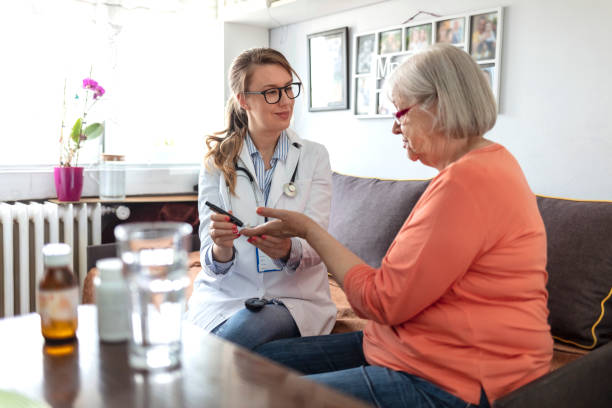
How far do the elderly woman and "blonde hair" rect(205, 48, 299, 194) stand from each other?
2.53 ft

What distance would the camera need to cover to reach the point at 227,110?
6.74 feet

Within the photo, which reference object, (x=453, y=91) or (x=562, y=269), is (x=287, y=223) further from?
(x=562, y=269)

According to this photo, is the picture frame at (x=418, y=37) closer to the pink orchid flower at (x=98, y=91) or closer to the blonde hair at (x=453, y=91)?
the blonde hair at (x=453, y=91)

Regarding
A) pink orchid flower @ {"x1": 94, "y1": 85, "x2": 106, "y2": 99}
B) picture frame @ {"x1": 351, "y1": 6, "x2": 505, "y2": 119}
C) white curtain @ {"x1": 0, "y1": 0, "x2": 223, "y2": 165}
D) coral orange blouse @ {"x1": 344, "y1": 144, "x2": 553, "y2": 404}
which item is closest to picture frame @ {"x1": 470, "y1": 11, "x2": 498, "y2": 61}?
picture frame @ {"x1": 351, "y1": 6, "x2": 505, "y2": 119}

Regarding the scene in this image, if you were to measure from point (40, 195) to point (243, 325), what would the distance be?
182 cm

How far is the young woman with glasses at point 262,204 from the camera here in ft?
5.60

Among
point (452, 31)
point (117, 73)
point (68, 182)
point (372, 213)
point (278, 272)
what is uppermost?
point (452, 31)

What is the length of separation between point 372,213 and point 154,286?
5.67 feet

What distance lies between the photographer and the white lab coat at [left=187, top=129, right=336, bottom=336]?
1.75 meters

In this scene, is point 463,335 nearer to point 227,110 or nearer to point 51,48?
point 227,110

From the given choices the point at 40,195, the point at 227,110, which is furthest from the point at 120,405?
the point at 40,195

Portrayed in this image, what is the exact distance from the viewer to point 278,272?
180cm

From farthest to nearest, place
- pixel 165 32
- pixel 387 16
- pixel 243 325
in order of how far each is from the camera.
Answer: pixel 165 32 < pixel 387 16 < pixel 243 325

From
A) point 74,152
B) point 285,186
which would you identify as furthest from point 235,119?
point 74,152
